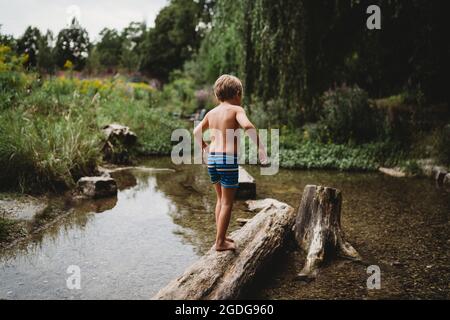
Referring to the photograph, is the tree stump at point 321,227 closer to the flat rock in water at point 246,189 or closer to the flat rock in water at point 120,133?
the flat rock in water at point 246,189

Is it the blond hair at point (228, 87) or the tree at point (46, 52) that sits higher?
the tree at point (46, 52)

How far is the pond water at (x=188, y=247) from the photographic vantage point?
3264mm

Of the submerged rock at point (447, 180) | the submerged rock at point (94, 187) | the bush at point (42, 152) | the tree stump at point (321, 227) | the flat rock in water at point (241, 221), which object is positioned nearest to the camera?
the tree stump at point (321, 227)

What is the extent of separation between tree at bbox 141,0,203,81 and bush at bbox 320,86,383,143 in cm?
2391

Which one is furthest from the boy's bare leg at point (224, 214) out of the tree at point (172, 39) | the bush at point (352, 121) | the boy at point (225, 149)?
the tree at point (172, 39)

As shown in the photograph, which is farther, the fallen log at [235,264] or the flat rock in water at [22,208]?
the flat rock in water at [22,208]

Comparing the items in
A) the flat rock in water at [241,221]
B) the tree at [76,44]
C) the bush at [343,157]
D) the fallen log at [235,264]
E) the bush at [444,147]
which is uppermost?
the tree at [76,44]

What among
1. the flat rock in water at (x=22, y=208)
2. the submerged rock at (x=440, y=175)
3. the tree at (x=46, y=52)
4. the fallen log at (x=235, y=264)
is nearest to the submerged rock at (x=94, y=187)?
the flat rock in water at (x=22, y=208)

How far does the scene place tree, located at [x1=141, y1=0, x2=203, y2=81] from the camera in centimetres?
3281

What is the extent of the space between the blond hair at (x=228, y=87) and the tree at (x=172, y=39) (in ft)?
98.1

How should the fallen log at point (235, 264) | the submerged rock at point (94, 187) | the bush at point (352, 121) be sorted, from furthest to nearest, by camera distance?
1. the bush at point (352, 121)
2. the submerged rock at point (94, 187)
3. the fallen log at point (235, 264)

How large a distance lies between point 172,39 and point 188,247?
30.7 metres

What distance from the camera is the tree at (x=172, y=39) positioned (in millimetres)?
32812
